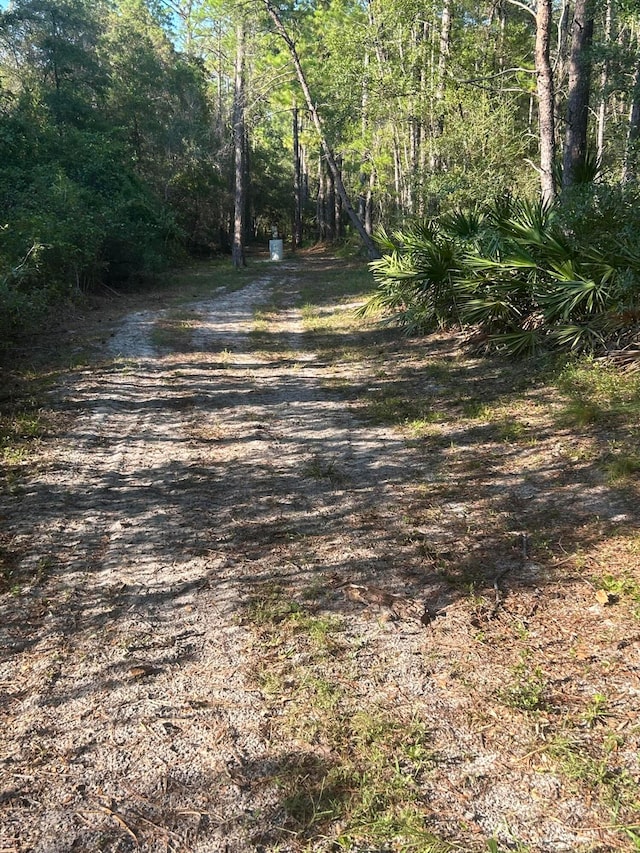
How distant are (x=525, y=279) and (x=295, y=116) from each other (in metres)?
28.3

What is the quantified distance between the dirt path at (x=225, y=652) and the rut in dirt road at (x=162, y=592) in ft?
0.04

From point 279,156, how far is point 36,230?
3972 cm

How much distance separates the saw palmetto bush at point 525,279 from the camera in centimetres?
702

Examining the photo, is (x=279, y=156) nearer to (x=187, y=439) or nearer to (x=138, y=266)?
(x=138, y=266)

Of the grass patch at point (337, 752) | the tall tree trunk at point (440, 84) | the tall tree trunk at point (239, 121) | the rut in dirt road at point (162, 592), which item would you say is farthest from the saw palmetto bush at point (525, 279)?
the tall tree trunk at point (239, 121)

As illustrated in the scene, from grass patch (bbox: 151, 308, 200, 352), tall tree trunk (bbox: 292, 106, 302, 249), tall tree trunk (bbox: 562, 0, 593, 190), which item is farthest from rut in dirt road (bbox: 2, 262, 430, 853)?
tall tree trunk (bbox: 292, 106, 302, 249)

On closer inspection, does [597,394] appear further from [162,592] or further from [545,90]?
[545,90]

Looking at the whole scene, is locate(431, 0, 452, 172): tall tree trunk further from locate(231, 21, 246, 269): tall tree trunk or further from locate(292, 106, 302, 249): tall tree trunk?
locate(292, 106, 302, 249): tall tree trunk

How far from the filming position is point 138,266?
1709cm

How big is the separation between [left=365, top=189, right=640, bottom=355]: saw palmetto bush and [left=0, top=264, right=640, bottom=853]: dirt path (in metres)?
2.97

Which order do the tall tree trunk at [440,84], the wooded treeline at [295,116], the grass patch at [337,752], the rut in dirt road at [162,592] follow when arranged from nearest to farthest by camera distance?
the grass patch at [337,752], the rut in dirt road at [162,592], the wooded treeline at [295,116], the tall tree trunk at [440,84]

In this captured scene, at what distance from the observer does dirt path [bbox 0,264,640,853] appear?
215 cm

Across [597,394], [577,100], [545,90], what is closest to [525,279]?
[597,394]

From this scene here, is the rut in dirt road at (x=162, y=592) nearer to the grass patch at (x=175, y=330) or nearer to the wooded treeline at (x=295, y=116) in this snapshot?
the grass patch at (x=175, y=330)
